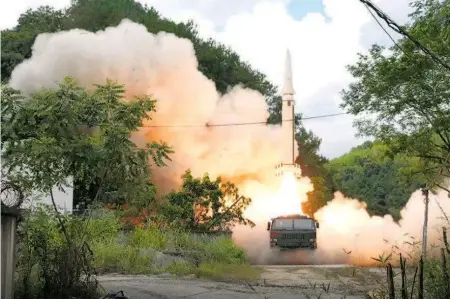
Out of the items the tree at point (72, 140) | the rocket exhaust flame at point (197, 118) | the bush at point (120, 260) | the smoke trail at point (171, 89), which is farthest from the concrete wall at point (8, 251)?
the smoke trail at point (171, 89)

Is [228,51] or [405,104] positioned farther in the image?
[228,51]

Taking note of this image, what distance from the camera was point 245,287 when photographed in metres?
17.5

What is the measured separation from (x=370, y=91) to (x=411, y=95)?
1.51 m

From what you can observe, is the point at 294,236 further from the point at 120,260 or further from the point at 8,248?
the point at 8,248

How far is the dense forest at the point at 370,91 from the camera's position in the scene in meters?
20.0

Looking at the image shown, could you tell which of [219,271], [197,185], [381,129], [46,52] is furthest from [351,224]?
[46,52]

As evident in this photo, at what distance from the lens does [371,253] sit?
3061 centimetres

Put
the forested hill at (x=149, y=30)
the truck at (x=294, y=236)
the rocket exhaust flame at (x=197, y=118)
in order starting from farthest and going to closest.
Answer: the forested hill at (x=149, y=30) → the rocket exhaust flame at (x=197, y=118) → the truck at (x=294, y=236)

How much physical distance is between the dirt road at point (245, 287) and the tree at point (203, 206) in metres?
9.23

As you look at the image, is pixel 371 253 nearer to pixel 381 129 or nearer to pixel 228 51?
pixel 381 129

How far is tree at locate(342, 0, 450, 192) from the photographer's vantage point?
62.2 feet

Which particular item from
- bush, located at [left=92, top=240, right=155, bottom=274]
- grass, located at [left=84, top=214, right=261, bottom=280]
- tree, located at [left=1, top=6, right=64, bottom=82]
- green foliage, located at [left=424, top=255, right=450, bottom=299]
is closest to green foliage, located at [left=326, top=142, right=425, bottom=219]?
tree, located at [left=1, top=6, right=64, bottom=82]

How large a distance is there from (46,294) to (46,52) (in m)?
29.4

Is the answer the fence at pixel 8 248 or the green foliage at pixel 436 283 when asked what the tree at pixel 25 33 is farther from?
the green foliage at pixel 436 283
